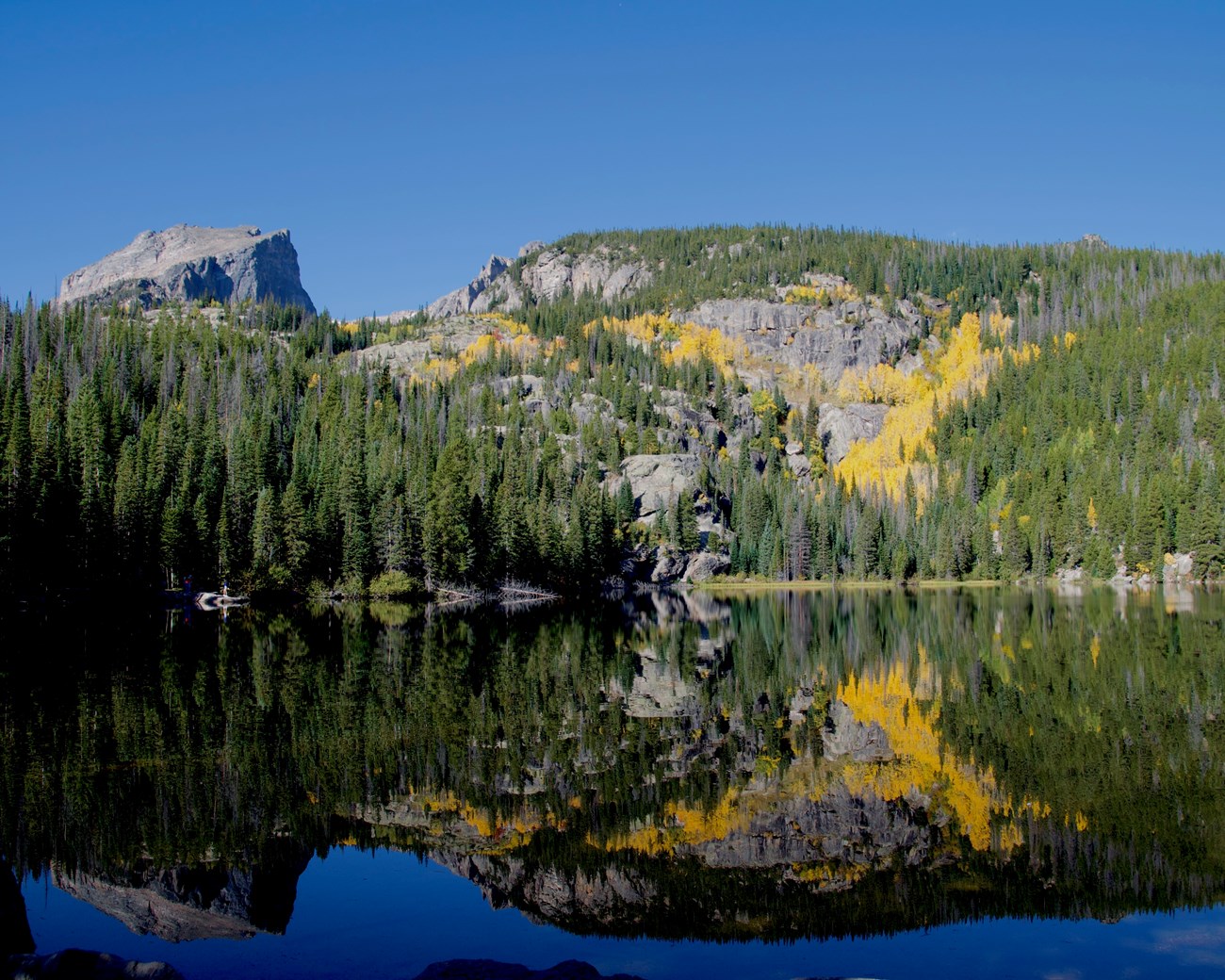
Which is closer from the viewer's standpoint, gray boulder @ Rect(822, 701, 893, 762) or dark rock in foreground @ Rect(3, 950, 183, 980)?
dark rock in foreground @ Rect(3, 950, 183, 980)

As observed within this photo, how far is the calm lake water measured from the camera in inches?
491

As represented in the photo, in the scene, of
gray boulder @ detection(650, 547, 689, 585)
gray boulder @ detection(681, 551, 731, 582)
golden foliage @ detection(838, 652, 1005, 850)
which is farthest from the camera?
gray boulder @ detection(681, 551, 731, 582)

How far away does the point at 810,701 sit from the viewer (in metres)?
28.7

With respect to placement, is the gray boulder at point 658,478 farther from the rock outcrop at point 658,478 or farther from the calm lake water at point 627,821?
the calm lake water at point 627,821

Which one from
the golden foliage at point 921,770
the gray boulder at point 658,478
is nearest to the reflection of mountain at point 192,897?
the golden foliage at point 921,770

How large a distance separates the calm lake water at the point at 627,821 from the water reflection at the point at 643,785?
0.08m

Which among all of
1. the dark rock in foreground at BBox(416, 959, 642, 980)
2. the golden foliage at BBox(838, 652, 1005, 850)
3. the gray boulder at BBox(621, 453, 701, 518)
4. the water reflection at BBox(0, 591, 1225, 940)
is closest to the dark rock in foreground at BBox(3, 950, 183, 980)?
the dark rock in foreground at BBox(416, 959, 642, 980)

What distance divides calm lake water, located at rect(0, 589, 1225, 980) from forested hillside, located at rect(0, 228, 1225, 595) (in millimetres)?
49074

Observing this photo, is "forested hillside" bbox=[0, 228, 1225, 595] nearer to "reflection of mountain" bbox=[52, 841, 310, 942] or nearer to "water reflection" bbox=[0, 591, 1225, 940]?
"water reflection" bbox=[0, 591, 1225, 940]

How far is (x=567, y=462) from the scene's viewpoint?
467 feet

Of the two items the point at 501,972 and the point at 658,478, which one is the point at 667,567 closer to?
the point at 658,478

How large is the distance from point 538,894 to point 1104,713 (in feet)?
61.8

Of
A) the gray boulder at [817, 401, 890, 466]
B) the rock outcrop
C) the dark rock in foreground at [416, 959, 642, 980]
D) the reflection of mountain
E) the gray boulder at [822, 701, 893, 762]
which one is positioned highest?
the gray boulder at [817, 401, 890, 466]

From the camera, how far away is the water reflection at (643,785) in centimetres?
1388
